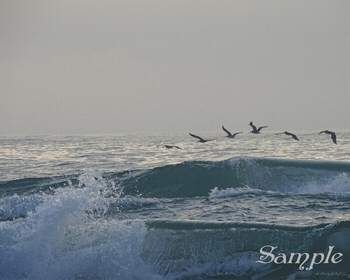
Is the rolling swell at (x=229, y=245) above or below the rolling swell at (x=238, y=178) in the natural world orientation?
below

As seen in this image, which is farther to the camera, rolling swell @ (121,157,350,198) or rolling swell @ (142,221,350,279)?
rolling swell @ (121,157,350,198)

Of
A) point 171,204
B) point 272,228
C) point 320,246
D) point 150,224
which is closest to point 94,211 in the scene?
point 171,204

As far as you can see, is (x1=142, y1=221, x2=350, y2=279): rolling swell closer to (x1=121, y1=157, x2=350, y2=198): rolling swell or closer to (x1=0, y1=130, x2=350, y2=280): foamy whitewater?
(x1=0, y1=130, x2=350, y2=280): foamy whitewater

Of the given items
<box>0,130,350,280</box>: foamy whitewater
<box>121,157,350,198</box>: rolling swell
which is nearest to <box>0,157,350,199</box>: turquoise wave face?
<box>121,157,350,198</box>: rolling swell

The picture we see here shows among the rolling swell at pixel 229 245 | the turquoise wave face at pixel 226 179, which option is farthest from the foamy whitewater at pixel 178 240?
the turquoise wave face at pixel 226 179

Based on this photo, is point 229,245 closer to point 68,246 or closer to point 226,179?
point 68,246

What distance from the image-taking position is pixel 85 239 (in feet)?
37.4

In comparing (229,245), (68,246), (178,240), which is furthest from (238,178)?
(68,246)

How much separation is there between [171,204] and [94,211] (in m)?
2.20

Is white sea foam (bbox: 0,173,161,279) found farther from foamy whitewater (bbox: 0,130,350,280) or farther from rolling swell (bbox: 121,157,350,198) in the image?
rolling swell (bbox: 121,157,350,198)

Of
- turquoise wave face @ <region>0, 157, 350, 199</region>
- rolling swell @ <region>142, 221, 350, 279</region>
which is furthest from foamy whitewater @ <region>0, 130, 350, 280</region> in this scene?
turquoise wave face @ <region>0, 157, 350, 199</region>

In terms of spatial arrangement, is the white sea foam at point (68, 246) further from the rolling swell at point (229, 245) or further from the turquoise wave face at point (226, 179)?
the turquoise wave face at point (226, 179)

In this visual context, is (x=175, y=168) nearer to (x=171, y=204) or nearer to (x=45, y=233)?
(x=171, y=204)

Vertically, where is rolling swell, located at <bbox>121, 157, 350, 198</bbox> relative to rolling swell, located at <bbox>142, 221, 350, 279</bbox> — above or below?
above
